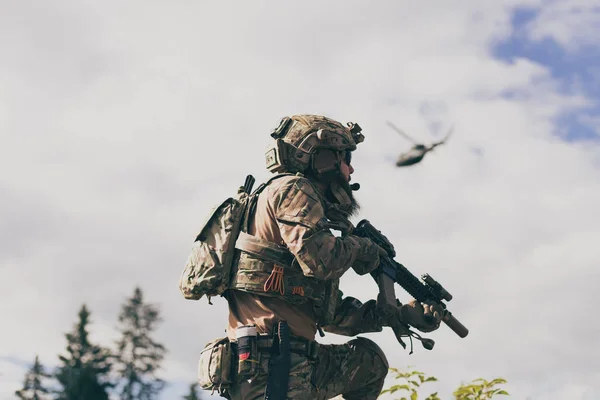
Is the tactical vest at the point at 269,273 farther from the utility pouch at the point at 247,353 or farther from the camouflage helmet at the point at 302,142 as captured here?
the camouflage helmet at the point at 302,142

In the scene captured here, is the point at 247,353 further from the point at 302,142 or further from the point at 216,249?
the point at 302,142

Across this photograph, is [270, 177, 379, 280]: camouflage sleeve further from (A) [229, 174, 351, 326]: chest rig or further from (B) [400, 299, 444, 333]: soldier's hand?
(B) [400, 299, 444, 333]: soldier's hand

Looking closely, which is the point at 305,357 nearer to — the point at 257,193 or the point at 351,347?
the point at 351,347

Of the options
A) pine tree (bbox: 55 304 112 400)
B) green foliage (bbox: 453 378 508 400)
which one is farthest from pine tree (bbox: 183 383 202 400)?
green foliage (bbox: 453 378 508 400)

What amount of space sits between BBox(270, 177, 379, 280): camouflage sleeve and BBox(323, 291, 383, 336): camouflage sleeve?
0.99 meters

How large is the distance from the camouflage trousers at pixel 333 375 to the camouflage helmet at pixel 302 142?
5.30 ft

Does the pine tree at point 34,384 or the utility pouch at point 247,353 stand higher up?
the pine tree at point 34,384

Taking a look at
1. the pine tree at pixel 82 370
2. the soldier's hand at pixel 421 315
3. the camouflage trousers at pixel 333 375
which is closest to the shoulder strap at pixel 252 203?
the camouflage trousers at pixel 333 375

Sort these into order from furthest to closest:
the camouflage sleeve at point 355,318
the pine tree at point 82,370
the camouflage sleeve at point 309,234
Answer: the pine tree at point 82,370 → the camouflage sleeve at point 355,318 → the camouflage sleeve at point 309,234

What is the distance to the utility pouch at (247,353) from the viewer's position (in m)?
8.80

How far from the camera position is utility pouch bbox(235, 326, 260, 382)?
8.80 meters

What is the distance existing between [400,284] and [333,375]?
1081mm

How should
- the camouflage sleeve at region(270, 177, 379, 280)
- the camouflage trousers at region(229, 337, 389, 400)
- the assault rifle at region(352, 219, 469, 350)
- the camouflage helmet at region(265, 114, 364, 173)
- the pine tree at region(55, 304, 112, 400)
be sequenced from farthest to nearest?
the pine tree at region(55, 304, 112, 400)
the assault rifle at region(352, 219, 469, 350)
the camouflage helmet at region(265, 114, 364, 173)
the camouflage trousers at region(229, 337, 389, 400)
the camouflage sleeve at region(270, 177, 379, 280)

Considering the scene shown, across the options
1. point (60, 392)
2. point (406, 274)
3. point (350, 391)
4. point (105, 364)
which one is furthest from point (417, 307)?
point (105, 364)
